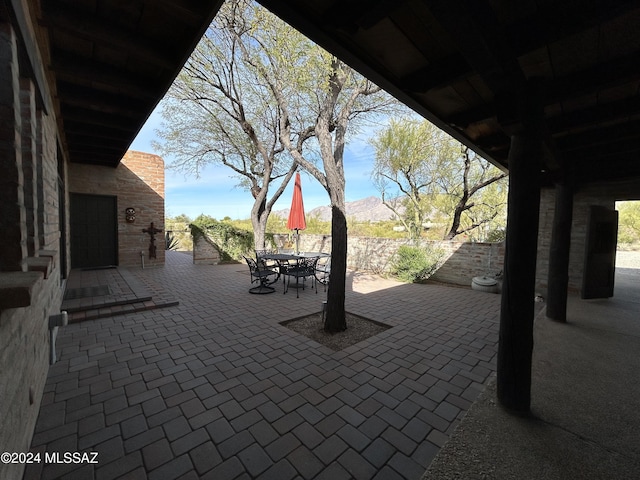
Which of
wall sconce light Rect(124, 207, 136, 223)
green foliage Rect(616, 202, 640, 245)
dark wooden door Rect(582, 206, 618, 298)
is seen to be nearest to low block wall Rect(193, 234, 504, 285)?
dark wooden door Rect(582, 206, 618, 298)

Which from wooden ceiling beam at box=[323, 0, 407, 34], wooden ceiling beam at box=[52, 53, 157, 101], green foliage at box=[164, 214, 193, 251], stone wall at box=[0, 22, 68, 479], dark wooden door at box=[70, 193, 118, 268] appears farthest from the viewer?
green foliage at box=[164, 214, 193, 251]

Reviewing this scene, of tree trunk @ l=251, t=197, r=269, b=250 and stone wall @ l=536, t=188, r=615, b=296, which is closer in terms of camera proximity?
stone wall @ l=536, t=188, r=615, b=296

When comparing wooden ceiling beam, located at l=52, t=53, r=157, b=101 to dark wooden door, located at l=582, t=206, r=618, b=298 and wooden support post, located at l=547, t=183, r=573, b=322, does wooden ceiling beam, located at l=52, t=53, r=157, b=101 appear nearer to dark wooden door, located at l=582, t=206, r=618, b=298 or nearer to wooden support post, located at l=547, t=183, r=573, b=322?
wooden support post, located at l=547, t=183, r=573, b=322

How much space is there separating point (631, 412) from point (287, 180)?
374 inches

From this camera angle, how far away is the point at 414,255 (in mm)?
7578

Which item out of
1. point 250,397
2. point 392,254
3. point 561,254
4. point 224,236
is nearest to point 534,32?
point 250,397

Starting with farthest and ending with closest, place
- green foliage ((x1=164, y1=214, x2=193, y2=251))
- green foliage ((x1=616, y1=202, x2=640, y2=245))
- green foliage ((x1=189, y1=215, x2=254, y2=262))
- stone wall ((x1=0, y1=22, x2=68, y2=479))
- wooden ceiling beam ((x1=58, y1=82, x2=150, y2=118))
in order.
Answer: green foliage ((x1=616, y1=202, x2=640, y2=245)) → green foliage ((x1=164, y1=214, x2=193, y2=251)) → green foliage ((x1=189, y1=215, x2=254, y2=262)) → wooden ceiling beam ((x1=58, y1=82, x2=150, y2=118)) → stone wall ((x1=0, y1=22, x2=68, y2=479))

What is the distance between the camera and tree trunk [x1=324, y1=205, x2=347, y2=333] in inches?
146

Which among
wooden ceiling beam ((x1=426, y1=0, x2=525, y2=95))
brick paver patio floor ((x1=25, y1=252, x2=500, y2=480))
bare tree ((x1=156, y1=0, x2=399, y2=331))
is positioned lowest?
brick paver patio floor ((x1=25, y1=252, x2=500, y2=480))

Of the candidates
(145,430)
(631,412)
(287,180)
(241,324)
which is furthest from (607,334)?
(287,180)

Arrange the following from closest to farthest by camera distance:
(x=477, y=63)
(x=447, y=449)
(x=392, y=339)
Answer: (x=477, y=63) → (x=447, y=449) → (x=392, y=339)

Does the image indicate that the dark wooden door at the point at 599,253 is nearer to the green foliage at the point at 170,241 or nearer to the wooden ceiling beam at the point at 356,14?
the wooden ceiling beam at the point at 356,14

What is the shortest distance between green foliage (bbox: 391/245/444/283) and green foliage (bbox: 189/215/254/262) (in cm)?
665

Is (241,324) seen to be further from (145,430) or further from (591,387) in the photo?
(591,387)
